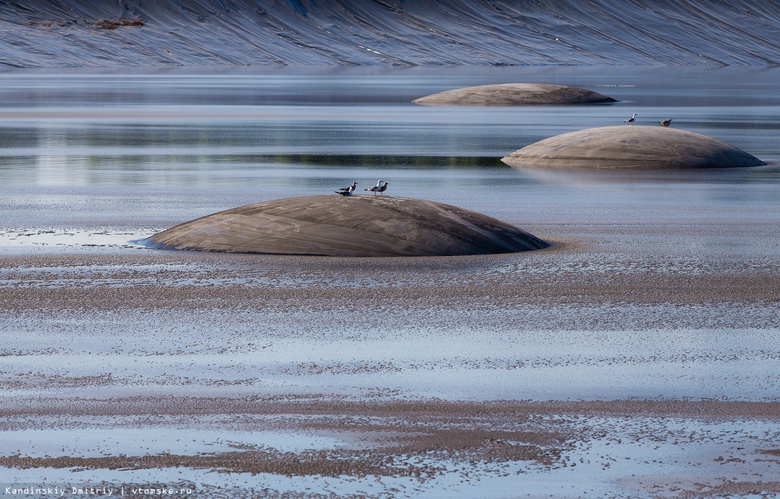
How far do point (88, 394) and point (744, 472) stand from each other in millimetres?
3554

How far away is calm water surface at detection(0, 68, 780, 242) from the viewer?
18.5 m

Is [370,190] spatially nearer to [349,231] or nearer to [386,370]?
[349,231]

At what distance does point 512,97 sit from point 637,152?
3008 centimetres

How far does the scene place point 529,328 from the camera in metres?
10.4

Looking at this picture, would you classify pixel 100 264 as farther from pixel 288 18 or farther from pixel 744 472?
pixel 288 18

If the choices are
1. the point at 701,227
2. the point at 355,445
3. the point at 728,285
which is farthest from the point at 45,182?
the point at 355,445

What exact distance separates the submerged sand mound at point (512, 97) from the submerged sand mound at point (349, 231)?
40.2 m

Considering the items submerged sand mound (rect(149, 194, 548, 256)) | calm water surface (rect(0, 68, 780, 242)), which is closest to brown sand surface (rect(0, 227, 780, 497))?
submerged sand mound (rect(149, 194, 548, 256))

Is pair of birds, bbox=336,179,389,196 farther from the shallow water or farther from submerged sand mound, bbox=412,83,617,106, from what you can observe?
submerged sand mound, bbox=412,83,617,106

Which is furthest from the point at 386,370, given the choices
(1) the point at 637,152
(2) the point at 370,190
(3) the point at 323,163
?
(3) the point at 323,163

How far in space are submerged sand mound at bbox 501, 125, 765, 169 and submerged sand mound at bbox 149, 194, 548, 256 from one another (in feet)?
34.9

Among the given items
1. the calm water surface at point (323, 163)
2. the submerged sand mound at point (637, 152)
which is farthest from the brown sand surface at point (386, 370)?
the submerged sand mound at point (637, 152)

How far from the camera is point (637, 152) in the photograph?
2533 cm

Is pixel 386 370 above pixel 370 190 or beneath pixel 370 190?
beneath
